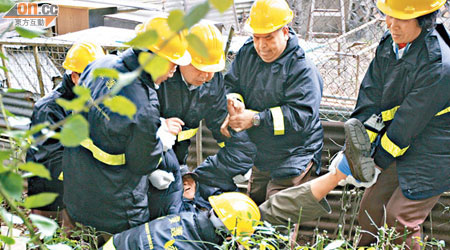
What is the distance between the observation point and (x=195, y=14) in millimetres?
717

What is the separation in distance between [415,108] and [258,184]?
1.53 meters

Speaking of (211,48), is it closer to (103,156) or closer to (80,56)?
(103,156)

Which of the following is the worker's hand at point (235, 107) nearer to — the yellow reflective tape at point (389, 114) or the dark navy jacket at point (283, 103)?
the dark navy jacket at point (283, 103)

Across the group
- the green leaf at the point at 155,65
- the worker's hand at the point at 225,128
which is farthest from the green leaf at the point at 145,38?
the worker's hand at the point at 225,128

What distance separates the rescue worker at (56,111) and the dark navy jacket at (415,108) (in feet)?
6.83

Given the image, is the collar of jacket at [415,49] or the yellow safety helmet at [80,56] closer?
the collar of jacket at [415,49]

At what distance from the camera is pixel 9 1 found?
1.18 meters

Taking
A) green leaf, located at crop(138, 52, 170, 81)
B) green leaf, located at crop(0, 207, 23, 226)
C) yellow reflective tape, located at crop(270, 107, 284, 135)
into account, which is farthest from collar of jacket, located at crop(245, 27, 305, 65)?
green leaf, located at crop(138, 52, 170, 81)

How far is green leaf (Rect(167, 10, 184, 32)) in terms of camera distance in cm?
72

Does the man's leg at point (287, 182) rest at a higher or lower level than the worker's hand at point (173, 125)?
lower

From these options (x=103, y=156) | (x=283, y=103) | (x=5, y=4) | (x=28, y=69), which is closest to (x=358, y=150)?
(x=283, y=103)

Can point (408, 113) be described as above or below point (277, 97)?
above

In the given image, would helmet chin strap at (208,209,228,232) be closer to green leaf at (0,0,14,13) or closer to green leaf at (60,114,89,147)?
green leaf at (0,0,14,13)

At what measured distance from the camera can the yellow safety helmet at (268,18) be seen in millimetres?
4086
